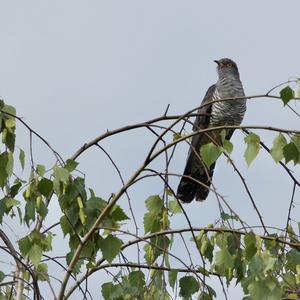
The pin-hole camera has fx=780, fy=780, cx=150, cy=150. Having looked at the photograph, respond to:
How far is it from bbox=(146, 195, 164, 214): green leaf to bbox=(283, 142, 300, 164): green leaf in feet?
2.01

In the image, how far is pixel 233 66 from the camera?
28.9 feet

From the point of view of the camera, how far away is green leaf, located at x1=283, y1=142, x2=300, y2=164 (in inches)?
120

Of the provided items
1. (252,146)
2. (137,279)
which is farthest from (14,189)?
(252,146)

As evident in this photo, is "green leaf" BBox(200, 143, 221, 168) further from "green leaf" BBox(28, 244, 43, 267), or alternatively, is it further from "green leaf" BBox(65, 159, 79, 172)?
"green leaf" BBox(28, 244, 43, 267)

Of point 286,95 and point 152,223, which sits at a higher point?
point 286,95

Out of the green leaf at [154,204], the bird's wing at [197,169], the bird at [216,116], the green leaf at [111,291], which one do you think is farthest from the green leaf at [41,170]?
the bird at [216,116]

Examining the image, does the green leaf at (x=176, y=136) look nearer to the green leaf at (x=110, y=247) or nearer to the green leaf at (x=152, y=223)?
the green leaf at (x=152, y=223)

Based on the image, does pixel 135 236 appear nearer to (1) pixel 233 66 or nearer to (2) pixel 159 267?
(2) pixel 159 267

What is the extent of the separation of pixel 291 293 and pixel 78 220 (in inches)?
36.8

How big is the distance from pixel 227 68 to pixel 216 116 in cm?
106

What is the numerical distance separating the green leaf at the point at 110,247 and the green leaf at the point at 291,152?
29.2 inches

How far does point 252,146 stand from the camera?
315cm

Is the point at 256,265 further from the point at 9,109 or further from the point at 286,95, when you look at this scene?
the point at 9,109

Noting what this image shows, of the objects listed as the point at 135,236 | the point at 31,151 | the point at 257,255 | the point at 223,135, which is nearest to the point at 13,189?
the point at 31,151
